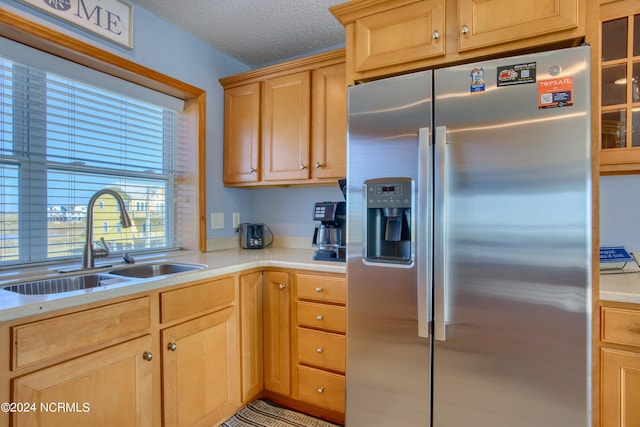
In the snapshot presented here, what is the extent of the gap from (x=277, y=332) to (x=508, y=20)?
1900mm

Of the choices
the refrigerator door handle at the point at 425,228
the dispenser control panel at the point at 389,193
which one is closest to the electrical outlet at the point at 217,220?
the dispenser control panel at the point at 389,193

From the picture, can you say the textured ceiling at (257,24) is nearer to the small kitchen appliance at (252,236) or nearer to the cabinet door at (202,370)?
the small kitchen appliance at (252,236)

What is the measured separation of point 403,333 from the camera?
4.74 feet

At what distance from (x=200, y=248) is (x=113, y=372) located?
1.13 m


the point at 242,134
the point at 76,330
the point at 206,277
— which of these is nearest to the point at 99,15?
the point at 242,134

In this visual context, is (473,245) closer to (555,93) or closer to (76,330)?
(555,93)

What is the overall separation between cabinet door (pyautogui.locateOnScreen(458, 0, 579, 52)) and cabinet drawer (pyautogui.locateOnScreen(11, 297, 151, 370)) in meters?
1.75

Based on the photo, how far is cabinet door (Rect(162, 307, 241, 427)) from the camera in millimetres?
1496

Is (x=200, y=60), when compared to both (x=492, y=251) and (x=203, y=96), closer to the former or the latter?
(x=203, y=96)

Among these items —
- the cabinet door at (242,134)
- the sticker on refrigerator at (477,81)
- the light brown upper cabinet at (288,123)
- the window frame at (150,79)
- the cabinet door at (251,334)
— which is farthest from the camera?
the cabinet door at (242,134)

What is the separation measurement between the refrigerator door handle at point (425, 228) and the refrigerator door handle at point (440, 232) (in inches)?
0.8

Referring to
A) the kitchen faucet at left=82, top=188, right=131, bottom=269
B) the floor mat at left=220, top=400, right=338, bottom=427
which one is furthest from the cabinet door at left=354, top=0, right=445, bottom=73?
the floor mat at left=220, top=400, right=338, bottom=427

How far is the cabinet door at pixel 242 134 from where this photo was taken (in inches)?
95.3

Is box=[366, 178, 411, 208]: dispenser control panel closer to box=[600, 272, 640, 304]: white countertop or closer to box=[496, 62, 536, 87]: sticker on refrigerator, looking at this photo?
box=[496, 62, 536, 87]: sticker on refrigerator
